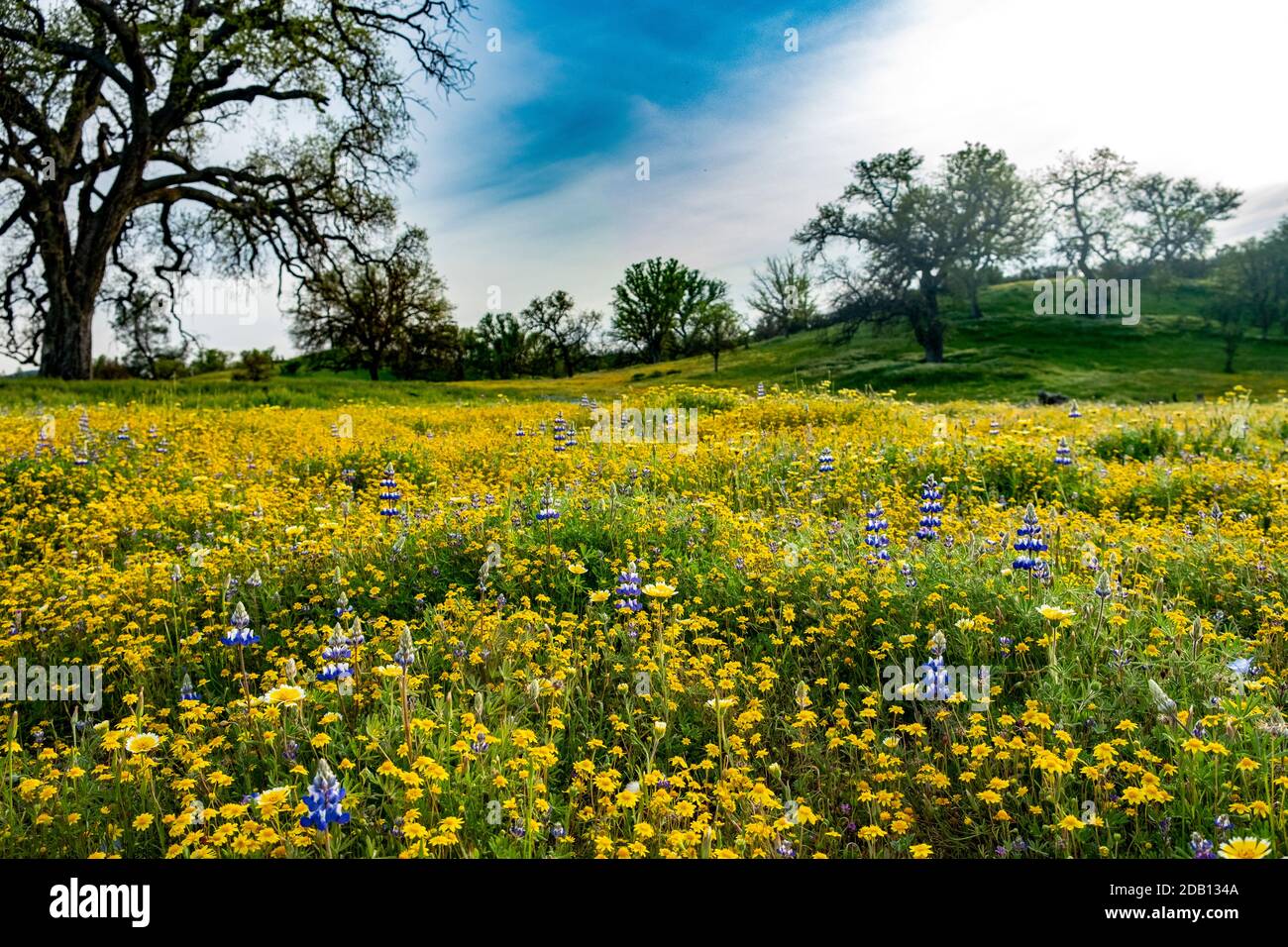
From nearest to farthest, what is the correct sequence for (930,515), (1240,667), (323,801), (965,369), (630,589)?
(323,801) → (1240,667) → (630,589) → (930,515) → (965,369)

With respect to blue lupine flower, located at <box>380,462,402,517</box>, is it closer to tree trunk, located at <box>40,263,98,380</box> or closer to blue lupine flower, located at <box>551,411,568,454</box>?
blue lupine flower, located at <box>551,411,568,454</box>

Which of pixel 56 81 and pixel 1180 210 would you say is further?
pixel 1180 210

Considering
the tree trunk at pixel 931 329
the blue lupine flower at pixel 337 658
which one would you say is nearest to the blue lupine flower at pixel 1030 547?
the blue lupine flower at pixel 337 658

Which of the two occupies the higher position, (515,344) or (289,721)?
(515,344)

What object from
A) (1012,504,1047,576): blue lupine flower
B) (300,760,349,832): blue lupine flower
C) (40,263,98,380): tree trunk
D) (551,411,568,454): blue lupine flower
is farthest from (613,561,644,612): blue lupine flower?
(40,263,98,380): tree trunk

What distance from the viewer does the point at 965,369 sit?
40.5 meters

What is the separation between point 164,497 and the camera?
25.9ft

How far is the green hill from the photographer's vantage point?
21.8 meters

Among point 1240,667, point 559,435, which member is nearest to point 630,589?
point 1240,667

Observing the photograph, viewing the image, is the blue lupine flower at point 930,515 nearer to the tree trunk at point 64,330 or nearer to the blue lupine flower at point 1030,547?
the blue lupine flower at point 1030,547

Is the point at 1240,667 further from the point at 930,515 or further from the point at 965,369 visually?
the point at 965,369

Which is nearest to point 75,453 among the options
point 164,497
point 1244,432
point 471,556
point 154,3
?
point 164,497
